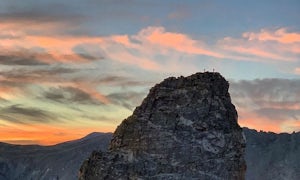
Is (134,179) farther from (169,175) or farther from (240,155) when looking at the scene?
(240,155)

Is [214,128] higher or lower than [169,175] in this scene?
higher

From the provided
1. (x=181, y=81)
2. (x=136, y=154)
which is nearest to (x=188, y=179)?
(x=136, y=154)

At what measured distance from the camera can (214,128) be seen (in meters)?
98.4

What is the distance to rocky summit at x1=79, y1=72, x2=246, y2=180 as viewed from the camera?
95.4m

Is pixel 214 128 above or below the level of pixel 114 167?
above

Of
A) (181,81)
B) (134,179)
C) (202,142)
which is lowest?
(134,179)

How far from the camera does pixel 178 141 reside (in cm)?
9731

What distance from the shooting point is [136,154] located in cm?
9681

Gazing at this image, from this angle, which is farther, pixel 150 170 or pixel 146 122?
pixel 146 122

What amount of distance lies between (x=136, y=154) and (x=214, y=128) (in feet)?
42.8

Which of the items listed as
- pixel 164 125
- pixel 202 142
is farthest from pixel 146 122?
pixel 202 142

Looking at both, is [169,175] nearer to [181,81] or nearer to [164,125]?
[164,125]

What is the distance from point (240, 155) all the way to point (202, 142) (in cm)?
698

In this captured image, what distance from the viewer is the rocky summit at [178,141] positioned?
9538 centimetres
